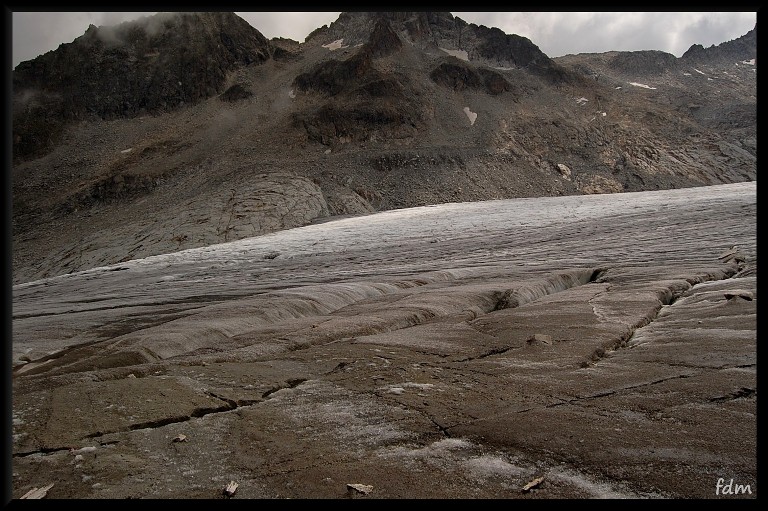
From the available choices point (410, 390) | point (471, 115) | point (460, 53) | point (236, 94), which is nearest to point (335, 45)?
point (460, 53)

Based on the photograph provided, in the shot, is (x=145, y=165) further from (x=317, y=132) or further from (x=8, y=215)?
(x=8, y=215)

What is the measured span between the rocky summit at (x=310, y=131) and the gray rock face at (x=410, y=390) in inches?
1110

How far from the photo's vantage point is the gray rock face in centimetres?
249

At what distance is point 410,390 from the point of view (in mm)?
3918

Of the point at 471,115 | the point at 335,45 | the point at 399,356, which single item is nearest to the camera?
the point at 399,356

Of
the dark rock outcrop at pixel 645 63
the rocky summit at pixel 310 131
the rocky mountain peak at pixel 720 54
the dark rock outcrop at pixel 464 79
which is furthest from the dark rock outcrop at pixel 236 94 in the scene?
the rocky mountain peak at pixel 720 54

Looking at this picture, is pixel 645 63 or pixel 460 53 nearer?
pixel 460 53

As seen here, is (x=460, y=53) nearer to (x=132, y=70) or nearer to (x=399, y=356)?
(x=132, y=70)

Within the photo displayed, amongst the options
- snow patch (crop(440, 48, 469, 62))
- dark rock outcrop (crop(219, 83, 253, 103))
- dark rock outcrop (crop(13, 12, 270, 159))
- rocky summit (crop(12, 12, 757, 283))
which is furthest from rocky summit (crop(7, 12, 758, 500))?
snow patch (crop(440, 48, 469, 62))

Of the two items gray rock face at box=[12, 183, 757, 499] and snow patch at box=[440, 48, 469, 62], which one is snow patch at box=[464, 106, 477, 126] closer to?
snow patch at box=[440, 48, 469, 62]

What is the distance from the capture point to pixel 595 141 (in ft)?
196

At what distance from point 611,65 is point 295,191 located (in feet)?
278

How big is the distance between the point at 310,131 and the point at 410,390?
5473 cm

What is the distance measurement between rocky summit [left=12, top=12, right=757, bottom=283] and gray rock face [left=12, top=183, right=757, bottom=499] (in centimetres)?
2819
